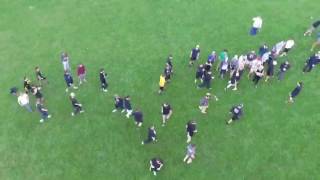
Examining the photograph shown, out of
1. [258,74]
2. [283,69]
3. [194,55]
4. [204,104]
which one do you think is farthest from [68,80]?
[283,69]

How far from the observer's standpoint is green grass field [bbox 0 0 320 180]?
68.3ft

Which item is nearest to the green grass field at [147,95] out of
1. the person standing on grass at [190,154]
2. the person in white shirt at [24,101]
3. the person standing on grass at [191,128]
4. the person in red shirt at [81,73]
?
the person standing on grass at [190,154]

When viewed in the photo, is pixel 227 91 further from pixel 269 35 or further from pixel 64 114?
pixel 64 114

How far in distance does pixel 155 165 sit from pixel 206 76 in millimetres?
6245

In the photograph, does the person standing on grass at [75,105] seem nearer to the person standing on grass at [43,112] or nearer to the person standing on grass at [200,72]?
the person standing on grass at [43,112]

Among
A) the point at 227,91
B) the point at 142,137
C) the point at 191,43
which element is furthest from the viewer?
the point at 191,43

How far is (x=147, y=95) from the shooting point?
2400 cm

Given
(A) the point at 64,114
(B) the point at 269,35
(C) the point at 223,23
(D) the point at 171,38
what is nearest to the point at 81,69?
(A) the point at 64,114

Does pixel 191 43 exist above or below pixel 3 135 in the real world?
above

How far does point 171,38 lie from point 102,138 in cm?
884

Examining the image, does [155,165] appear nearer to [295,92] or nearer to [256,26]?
[295,92]

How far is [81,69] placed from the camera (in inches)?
944

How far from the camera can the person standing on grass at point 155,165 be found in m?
19.6

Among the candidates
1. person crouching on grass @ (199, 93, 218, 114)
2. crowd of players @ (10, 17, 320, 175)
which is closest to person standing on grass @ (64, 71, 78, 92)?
crowd of players @ (10, 17, 320, 175)
